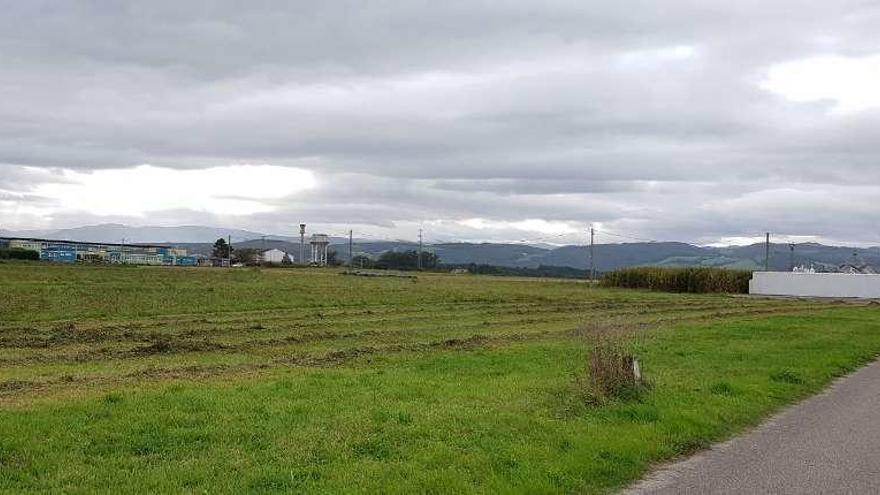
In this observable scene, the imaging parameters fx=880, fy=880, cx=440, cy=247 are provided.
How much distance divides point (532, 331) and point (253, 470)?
74.4ft

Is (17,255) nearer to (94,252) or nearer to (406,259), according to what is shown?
(94,252)

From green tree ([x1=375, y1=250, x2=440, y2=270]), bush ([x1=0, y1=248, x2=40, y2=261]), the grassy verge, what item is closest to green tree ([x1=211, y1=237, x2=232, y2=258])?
green tree ([x1=375, y1=250, x2=440, y2=270])

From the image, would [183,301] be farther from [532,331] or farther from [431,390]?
[431,390]

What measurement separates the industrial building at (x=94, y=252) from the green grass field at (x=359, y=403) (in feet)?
311

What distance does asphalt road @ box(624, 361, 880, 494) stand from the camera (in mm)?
8742

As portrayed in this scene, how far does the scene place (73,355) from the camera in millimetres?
19781

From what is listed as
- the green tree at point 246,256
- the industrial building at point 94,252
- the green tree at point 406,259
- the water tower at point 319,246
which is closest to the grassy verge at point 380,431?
the industrial building at point 94,252

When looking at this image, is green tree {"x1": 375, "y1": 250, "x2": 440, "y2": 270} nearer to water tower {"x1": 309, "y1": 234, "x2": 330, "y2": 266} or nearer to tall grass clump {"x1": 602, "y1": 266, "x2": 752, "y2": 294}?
water tower {"x1": 309, "y1": 234, "x2": 330, "y2": 266}

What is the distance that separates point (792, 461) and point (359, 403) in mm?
5692

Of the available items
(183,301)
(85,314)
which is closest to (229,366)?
(85,314)

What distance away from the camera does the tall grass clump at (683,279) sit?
83.6 metres

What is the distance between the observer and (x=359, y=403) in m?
12.4

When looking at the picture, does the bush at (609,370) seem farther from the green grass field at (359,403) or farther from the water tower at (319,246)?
the water tower at (319,246)

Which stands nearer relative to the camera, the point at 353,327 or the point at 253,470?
the point at 253,470
